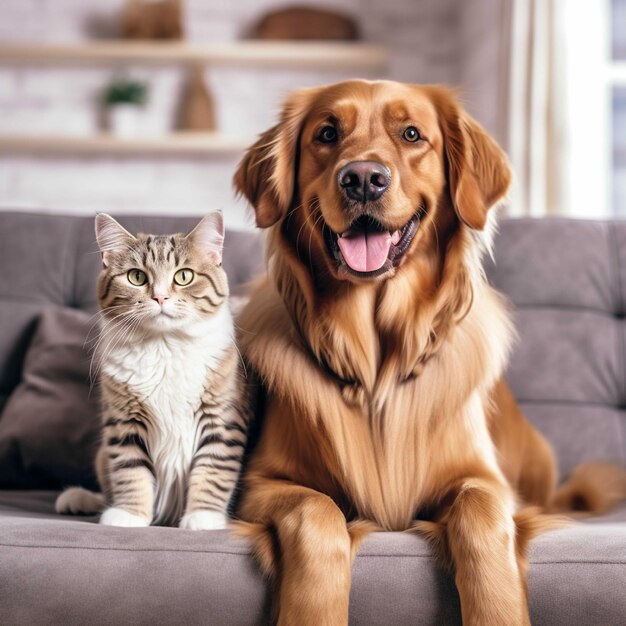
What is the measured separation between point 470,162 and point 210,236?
1.68 ft

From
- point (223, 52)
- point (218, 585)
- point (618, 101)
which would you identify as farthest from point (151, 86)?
point (218, 585)

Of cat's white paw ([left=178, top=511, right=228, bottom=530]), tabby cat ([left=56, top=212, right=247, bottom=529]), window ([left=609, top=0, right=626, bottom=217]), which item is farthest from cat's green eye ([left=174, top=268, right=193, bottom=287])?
window ([left=609, top=0, right=626, bottom=217])

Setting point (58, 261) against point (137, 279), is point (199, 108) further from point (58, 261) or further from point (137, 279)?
point (137, 279)

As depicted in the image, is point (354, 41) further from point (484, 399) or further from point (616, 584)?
point (616, 584)

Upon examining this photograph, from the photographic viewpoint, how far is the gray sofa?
1.14 meters

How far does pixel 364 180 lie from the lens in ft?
4.31

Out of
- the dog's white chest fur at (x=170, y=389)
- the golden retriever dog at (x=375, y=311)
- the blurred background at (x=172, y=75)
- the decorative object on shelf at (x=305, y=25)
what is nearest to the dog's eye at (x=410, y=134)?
the golden retriever dog at (x=375, y=311)

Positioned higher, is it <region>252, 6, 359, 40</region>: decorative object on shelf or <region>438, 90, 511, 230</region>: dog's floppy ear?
<region>252, 6, 359, 40</region>: decorative object on shelf

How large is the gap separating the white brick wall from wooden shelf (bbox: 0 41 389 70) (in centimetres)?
13

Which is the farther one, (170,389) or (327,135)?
(327,135)

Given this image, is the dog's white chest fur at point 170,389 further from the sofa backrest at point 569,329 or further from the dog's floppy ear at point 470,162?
the sofa backrest at point 569,329

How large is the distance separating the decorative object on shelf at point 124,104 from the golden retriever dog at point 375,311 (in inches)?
110

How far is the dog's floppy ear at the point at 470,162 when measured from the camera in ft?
4.81

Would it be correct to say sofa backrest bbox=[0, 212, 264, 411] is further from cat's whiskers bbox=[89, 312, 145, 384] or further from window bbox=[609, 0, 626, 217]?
window bbox=[609, 0, 626, 217]
